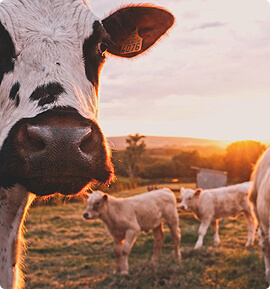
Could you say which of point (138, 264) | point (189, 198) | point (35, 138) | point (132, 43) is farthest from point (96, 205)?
point (35, 138)

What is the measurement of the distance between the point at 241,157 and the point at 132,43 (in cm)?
3991

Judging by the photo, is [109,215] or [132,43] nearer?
[132,43]

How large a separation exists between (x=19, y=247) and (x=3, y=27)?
4.13 feet

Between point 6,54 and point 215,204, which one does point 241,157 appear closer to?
point 215,204

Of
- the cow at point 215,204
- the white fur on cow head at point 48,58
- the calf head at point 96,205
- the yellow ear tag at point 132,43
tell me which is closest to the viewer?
the white fur on cow head at point 48,58

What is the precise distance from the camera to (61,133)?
1.59 metres

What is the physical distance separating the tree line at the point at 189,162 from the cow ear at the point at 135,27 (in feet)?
127

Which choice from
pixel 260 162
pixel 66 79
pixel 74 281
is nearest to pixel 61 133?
pixel 66 79

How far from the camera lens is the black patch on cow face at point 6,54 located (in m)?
1.96

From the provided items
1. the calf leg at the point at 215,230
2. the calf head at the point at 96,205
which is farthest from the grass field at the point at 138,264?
the calf head at the point at 96,205

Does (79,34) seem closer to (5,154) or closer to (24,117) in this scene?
(24,117)

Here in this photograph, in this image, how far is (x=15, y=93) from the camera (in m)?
1.91

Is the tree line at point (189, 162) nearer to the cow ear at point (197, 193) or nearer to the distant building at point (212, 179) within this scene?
the distant building at point (212, 179)

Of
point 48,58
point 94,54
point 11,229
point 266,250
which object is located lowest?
point 266,250
